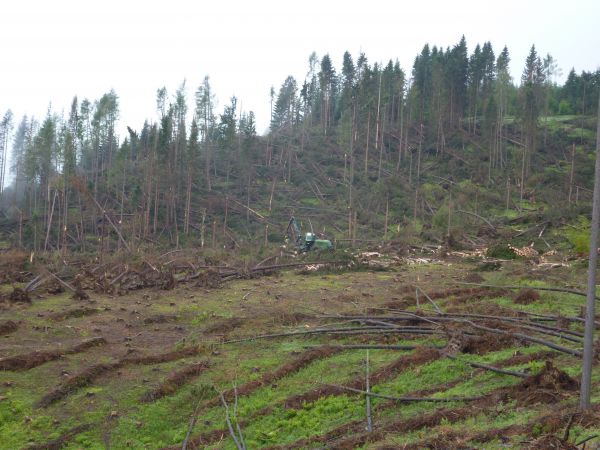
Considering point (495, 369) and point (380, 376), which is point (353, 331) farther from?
point (495, 369)

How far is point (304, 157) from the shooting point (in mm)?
57406

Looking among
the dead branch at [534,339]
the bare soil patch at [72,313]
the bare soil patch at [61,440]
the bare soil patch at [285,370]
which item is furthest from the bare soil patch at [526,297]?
the bare soil patch at [72,313]

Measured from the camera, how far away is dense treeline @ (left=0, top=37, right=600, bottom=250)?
42.3 meters

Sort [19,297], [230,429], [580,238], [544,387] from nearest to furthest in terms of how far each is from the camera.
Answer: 1. [544,387]
2. [230,429]
3. [19,297]
4. [580,238]

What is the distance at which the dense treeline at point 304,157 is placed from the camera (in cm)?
4228

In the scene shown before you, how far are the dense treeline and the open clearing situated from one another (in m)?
19.5

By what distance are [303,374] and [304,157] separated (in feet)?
157

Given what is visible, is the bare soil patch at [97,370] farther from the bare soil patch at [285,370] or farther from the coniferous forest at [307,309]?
the bare soil patch at [285,370]

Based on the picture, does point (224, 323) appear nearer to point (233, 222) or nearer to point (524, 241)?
point (524, 241)

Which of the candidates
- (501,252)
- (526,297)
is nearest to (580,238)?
(501,252)

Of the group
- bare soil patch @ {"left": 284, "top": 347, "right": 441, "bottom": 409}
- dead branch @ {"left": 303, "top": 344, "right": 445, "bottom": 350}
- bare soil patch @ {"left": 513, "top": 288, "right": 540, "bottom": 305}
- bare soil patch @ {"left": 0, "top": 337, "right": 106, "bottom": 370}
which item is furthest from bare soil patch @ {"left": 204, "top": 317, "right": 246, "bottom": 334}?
bare soil patch @ {"left": 513, "top": 288, "right": 540, "bottom": 305}

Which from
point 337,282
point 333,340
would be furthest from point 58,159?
point 333,340

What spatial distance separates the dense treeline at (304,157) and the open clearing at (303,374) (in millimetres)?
19525

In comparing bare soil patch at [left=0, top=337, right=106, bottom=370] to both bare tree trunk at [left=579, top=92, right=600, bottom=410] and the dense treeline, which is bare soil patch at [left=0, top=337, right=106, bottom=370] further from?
the dense treeline
